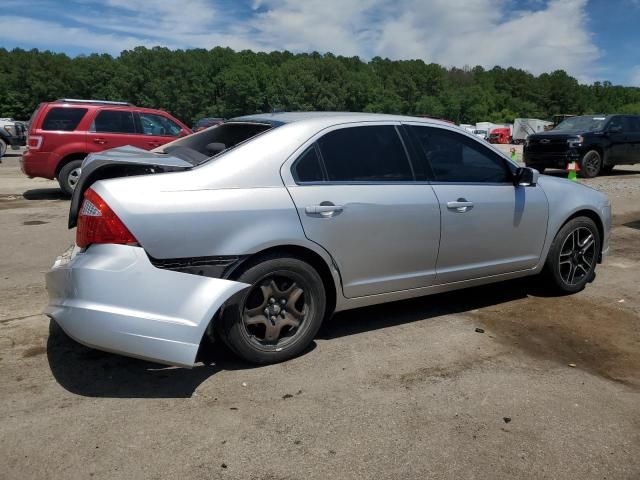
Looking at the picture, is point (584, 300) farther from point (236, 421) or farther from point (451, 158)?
point (236, 421)

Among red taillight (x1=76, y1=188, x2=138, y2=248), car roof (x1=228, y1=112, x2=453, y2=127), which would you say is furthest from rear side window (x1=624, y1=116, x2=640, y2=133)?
red taillight (x1=76, y1=188, x2=138, y2=248)

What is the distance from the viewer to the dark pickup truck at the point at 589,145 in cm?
1560

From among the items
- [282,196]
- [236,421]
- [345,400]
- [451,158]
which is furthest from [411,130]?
[236,421]

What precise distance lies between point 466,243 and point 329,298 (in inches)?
48.2

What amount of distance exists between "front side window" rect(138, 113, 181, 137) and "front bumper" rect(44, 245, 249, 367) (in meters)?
9.00

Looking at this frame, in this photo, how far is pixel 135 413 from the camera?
3061 mm

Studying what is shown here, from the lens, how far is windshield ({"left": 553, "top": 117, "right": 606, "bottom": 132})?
1608cm

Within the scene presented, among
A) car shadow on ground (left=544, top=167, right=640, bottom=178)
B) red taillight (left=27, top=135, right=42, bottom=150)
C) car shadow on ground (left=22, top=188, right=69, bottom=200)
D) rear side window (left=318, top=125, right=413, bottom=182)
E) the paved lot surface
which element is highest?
rear side window (left=318, top=125, right=413, bottom=182)

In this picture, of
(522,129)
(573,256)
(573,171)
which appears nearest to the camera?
(573,256)

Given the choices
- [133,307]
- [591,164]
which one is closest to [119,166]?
[133,307]

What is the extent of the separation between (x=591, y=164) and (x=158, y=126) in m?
11.7

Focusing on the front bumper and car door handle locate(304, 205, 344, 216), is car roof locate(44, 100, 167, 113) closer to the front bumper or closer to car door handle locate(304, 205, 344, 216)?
car door handle locate(304, 205, 344, 216)

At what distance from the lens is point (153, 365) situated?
12.0 ft

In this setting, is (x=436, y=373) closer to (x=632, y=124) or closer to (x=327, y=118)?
(x=327, y=118)
